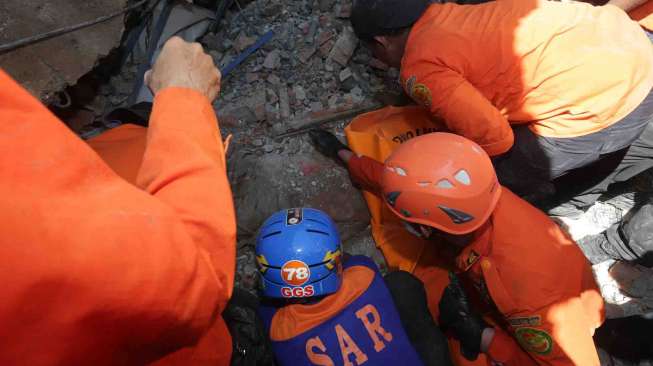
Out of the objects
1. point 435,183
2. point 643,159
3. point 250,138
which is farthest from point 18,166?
point 643,159

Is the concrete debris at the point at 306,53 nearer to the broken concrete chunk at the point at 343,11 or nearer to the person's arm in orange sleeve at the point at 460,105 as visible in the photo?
the broken concrete chunk at the point at 343,11

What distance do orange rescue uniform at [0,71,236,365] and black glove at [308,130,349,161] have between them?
236 centimetres

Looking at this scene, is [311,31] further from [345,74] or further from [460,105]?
[460,105]

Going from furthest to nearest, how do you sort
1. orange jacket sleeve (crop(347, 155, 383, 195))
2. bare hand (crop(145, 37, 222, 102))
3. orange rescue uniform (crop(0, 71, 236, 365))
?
orange jacket sleeve (crop(347, 155, 383, 195)) < bare hand (crop(145, 37, 222, 102)) < orange rescue uniform (crop(0, 71, 236, 365))

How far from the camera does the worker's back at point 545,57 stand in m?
2.51

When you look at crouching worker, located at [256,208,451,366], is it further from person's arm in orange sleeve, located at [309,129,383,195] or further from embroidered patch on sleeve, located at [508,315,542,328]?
person's arm in orange sleeve, located at [309,129,383,195]

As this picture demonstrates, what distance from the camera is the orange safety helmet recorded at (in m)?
2.26

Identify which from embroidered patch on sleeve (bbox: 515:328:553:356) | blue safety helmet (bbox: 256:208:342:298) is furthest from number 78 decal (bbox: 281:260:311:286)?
embroidered patch on sleeve (bbox: 515:328:553:356)

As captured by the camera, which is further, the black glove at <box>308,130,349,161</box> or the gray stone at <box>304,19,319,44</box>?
the gray stone at <box>304,19,319,44</box>

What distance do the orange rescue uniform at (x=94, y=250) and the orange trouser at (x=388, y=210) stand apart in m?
2.37

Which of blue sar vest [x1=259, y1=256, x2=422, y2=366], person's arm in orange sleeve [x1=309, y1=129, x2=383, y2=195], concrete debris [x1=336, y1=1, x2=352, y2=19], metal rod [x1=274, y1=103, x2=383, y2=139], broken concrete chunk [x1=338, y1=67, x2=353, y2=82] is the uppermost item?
concrete debris [x1=336, y1=1, x2=352, y2=19]

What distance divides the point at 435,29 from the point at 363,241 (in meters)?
1.68

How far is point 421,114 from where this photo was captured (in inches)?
137

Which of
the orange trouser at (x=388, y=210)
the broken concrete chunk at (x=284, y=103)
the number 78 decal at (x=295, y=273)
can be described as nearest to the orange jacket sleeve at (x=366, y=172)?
the orange trouser at (x=388, y=210)
